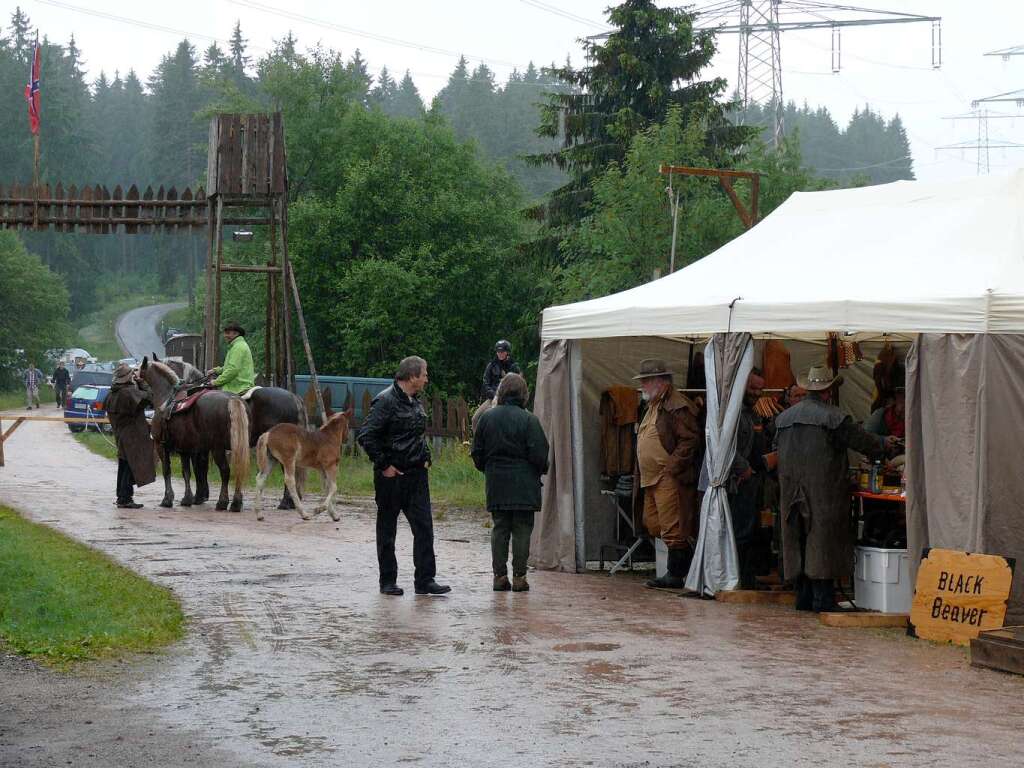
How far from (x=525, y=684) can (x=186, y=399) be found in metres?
11.7

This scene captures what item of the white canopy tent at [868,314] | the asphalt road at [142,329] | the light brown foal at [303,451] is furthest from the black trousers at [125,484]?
the asphalt road at [142,329]

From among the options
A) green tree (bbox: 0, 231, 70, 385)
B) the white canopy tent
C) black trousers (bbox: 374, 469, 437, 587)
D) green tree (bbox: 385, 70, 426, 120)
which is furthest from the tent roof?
green tree (bbox: 385, 70, 426, 120)

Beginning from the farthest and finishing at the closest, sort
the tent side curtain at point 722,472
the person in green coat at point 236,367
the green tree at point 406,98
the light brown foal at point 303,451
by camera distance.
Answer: the green tree at point 406,98 → the person in green coat at point 236,367 → the light brown foal at point 303,451 → the tent side curtain at point 722,472

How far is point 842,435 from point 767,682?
3140 millimetres

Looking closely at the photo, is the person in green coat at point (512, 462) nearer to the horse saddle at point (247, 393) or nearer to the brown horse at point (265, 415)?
the brown horse at point (265, 415)

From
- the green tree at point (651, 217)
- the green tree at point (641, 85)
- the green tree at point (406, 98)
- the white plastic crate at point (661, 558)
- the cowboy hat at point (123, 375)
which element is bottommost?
the white plastic crate at point (661, 558)

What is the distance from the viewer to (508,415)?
11.7 metres

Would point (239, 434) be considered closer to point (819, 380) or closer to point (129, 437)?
point (129, 437)

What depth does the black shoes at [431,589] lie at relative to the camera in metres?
11.7

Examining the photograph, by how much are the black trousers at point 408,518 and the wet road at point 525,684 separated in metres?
0.33

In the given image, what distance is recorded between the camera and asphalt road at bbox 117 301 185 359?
286 ft

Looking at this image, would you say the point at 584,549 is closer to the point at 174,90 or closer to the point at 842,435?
the point at 842,435

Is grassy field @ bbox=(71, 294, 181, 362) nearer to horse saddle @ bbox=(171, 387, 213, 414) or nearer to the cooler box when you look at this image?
horse saddle @ bbox=(171, 387, 213, 414)

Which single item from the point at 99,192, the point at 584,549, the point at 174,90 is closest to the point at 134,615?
the point at 584,549
